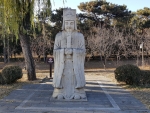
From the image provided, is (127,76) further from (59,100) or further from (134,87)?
(59,100)

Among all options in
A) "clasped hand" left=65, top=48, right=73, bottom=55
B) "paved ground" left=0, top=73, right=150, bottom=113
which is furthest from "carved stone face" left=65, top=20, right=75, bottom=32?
"paved ground" left=0, top=73, right=150, bottom=113

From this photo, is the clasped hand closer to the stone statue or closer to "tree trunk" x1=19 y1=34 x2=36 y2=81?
the stone statue

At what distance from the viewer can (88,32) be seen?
2577 centimetres

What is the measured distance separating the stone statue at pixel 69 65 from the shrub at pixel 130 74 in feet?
11.7

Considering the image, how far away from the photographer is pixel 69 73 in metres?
6.95

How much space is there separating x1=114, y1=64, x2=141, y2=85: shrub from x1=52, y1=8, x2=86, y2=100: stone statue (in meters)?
3.57

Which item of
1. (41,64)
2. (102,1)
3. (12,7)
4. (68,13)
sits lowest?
(41,64)

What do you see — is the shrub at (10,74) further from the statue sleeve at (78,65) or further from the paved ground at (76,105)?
the statue sleeve at (78,65)

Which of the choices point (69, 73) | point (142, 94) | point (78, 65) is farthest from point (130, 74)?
point (69, 73)

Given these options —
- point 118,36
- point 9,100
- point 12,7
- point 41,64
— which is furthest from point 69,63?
point 41,64

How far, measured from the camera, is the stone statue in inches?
269

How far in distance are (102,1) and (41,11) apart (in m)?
17.4

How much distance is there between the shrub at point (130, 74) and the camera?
981 cm

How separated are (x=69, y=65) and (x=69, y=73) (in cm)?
25
